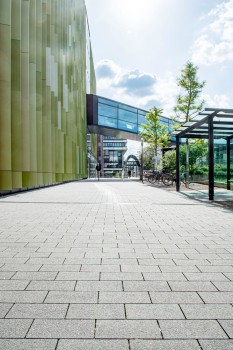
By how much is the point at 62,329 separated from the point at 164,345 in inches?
28.7

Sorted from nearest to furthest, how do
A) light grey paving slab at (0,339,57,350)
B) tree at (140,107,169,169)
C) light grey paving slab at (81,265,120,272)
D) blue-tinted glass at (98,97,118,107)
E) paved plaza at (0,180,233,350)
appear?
light grey paving slab at (0,339,57,350), paved plaza at (0,180,233,350), light grey paving slab at (81,265,120,272), tree at (140,107,169,169), blue-tinted glass at (98,97,118,107)

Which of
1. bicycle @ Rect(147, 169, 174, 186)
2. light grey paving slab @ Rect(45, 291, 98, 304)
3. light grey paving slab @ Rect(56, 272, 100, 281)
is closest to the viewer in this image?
light grey paving slab @ Rect(45, 291, 98, 304)

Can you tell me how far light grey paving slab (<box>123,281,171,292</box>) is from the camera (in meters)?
3.28

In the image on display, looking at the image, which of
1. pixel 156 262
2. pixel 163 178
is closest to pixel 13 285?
pixel 156 262

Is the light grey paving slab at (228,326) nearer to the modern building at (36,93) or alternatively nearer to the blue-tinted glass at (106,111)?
the modern building at (36,93)

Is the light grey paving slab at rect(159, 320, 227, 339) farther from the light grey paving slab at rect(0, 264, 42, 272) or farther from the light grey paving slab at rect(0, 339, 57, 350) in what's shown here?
the light grey paving slab at rect(0, 264, 42, 272)

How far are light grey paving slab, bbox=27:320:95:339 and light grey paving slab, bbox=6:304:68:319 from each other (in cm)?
11

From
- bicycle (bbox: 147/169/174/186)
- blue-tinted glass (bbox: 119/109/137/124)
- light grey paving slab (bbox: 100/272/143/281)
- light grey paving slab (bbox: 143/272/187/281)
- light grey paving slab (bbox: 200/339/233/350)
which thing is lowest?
light grey paving slab (bbox: 143/272/187/281)

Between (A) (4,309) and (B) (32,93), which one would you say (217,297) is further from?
(B) (32,93)

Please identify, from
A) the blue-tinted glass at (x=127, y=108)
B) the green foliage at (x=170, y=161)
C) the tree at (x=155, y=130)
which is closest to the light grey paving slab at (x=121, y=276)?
the green foliage at (x=170, y=161)

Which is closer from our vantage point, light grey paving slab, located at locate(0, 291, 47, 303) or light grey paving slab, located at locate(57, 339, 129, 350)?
light grey paving slab, located at locate(57, 339, 129, 350)

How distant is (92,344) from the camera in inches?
87.7

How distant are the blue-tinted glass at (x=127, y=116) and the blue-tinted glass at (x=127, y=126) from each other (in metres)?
0.52

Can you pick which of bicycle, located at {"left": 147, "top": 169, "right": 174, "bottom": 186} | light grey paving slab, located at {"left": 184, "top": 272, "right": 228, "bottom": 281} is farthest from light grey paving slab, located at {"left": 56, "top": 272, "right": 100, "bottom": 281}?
bicycle, located at {"left": 147, "top": 169, "right": 174, "bottom": 186}
